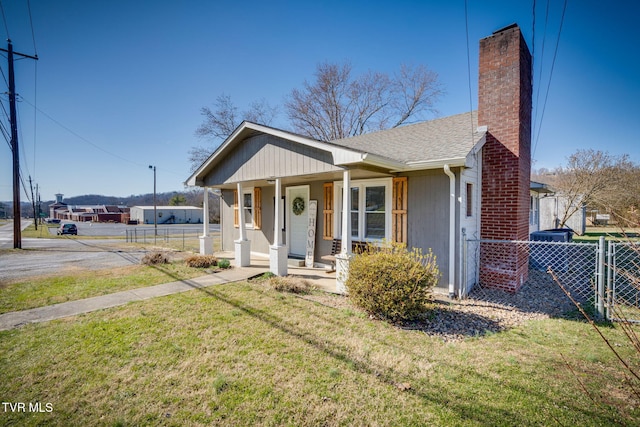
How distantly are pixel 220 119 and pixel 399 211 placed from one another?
67.8 feet

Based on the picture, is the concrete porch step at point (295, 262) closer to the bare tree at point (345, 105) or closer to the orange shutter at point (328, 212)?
the orange shutter at point (328, 212)

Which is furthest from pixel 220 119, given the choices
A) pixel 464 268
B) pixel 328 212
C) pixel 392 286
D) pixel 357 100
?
pixel 392 286

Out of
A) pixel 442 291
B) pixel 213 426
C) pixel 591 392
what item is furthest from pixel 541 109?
pixel 213 426

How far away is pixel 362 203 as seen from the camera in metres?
7.89

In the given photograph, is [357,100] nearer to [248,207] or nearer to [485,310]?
[248,207]

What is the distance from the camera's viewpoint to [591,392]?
9.63 ft

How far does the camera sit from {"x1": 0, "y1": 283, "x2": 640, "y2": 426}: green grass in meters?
2.63

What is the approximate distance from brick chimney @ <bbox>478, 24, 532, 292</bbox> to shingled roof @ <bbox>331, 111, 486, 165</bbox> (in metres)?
0.54

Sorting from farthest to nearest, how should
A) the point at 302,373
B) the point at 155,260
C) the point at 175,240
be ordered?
the point at 175,240 → the point at 155,260 → the point at 302,373

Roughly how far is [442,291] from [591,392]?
11.3 ft

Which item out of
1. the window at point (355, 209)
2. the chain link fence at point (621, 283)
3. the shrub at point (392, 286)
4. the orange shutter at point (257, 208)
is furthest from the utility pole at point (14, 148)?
the chain link fence at point (621, 283)

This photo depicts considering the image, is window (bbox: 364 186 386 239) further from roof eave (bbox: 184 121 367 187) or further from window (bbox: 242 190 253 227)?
window (bbox: 242 190 253 227)

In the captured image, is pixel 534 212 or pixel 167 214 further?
pixel 167 214

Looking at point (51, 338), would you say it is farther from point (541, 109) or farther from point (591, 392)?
point (541, 109)
